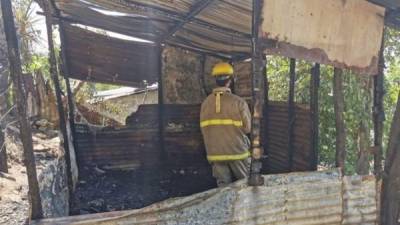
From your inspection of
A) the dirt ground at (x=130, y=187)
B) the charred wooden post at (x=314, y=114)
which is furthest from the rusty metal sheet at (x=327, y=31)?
Result: the dirt ground at (x=130, y=187)

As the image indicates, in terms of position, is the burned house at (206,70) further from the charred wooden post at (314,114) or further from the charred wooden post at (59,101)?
the charred wooden post at (59,101)

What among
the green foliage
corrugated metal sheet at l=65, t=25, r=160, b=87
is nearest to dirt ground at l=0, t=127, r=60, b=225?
corrugated metal sheet at l=65, t=25, r=160, b=87

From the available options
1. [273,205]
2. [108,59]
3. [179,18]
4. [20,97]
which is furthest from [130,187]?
[20,97]

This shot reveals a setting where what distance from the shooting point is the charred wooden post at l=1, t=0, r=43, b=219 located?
2.35 meters

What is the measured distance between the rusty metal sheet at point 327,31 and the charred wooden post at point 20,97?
1772 mm

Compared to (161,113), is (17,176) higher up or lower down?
lower down

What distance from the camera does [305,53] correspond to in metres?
2.90

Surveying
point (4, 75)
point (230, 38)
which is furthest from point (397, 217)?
point (4, 75)

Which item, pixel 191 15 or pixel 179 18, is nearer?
pixel 191 15

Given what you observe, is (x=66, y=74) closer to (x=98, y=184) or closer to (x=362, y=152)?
(x=98, y=184)

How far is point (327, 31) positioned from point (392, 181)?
1.86m

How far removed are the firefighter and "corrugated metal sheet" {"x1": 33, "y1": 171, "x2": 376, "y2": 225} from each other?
833 millimetres

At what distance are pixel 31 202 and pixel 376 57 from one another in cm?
326

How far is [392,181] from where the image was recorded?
372cm
